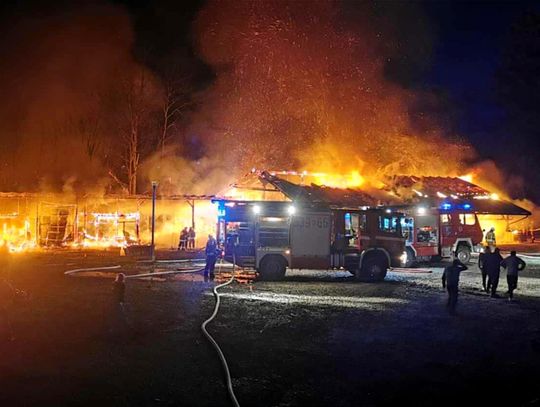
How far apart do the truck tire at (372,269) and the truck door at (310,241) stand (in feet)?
3.35

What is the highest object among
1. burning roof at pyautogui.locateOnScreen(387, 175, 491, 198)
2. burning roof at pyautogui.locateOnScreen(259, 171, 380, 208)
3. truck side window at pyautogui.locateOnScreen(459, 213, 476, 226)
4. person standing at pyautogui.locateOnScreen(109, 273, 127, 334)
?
burning roof at pyautogui.locateOnScreen(387, 175, 491, 198)

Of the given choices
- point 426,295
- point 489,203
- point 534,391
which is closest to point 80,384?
point 534,391

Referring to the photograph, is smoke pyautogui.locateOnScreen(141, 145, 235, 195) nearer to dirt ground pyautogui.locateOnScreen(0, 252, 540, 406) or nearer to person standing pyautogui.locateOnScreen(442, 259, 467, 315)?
dirt ground pyautogui.locateOnScreen(0, 252, 540, 406)

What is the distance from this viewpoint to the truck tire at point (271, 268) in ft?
50.9

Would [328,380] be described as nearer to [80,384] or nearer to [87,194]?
[80,384]

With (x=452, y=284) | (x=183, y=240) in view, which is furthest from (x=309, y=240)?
(x=183, y=240)

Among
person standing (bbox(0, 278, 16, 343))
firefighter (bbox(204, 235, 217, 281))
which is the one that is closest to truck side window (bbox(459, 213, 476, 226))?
firefighter (bbox(204, 235, 217, 281))

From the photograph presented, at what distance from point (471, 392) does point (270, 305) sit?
5.62m

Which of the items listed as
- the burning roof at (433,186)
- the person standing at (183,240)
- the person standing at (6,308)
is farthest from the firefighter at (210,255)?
the burning roof at (433,186)

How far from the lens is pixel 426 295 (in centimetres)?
1299

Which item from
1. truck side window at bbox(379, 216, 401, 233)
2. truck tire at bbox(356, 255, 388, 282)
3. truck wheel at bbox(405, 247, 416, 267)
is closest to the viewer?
truck tire at bbox(356, 255, 388, 282)

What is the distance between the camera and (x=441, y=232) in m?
21.8

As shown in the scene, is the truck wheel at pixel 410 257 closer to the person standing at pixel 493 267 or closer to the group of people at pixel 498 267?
the group of people at pixel 498 267

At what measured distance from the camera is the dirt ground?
221 inches
